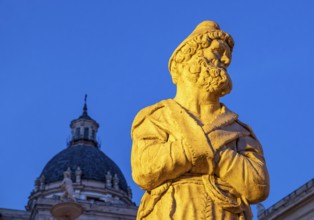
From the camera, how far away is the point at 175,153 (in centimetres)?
429

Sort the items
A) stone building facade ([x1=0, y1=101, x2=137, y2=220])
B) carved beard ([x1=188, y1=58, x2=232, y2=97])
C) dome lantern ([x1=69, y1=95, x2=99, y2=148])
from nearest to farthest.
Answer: carved beard ([x1=188, y1=58, x2=232, y2=97]), stone building facade ([x1=0, y1=101, x2=137, y2=220]), dome lantern ([x1=69, y1=95, x2=99, y2=148])

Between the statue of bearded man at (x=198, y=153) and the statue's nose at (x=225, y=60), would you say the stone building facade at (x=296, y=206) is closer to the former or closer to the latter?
the statue's nose at (x=225, y=60)

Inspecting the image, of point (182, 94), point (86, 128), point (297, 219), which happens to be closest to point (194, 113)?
point (182, 94)

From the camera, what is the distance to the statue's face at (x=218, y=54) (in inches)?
186

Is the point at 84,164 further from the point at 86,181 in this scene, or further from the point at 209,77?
the point at 209,77

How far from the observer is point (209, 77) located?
4.62m

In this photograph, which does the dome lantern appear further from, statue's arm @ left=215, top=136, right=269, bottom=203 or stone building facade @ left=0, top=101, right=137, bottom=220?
statue's arm @ left=215, top=136, right=269, bottom=203

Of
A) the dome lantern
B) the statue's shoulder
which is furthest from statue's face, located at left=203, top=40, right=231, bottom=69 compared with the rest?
the dome lantern

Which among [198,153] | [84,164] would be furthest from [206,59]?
[84,164]

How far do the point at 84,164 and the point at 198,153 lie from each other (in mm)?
59209

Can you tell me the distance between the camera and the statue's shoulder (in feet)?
15.3

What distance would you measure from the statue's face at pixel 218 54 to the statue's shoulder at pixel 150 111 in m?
0.43

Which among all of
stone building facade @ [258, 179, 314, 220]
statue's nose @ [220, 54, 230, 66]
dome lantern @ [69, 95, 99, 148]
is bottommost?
statue's nose @ [220, 54, 230, 66]

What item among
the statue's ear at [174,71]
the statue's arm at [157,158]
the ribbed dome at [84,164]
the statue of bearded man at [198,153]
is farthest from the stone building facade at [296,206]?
the ribbed dome at [84,164]
